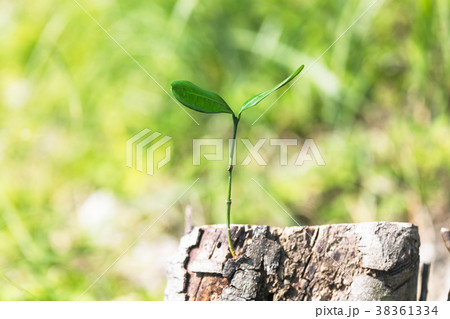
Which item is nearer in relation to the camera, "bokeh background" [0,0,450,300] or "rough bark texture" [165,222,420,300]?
"rough bark texture" [165,222,420,300]

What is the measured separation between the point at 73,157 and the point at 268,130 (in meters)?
0.75

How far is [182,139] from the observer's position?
1.64 meters

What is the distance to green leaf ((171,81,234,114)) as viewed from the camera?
0.53 m

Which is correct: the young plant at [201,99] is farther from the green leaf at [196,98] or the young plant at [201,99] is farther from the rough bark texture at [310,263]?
the rough bark texture at [310,263]

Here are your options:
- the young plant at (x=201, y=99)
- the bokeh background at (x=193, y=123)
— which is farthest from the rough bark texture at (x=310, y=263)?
the bokeh background at (x=193, y=123)

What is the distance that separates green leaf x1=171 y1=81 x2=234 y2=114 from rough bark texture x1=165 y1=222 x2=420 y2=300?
17 centimetres

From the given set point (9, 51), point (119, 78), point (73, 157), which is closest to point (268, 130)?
point (119, 78)

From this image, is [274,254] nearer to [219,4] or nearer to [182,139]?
[182,139]

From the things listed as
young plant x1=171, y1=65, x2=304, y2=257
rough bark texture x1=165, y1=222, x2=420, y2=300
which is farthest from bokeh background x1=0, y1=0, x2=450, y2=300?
young plant x1=171, y1=65, x2=304, y2=257

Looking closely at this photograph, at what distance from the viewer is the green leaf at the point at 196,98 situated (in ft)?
1.73

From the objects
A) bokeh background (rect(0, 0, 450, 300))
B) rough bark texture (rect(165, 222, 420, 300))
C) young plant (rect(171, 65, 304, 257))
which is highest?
bokeh background (rect(0, 0, 450, 300))

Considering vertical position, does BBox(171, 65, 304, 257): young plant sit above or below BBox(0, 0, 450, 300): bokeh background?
below

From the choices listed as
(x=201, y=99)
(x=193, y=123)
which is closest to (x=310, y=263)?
(x=201, y=99)

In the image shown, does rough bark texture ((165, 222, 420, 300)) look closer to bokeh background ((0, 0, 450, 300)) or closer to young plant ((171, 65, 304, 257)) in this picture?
young plant ((171, 65, 304, 257))
